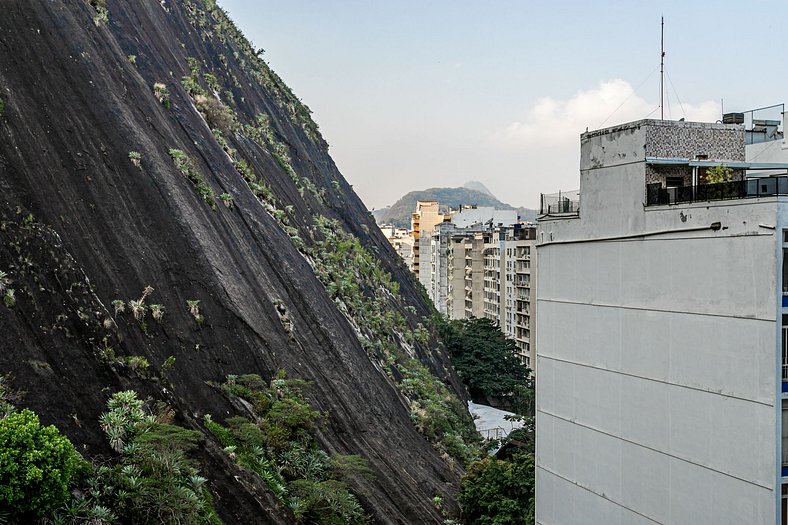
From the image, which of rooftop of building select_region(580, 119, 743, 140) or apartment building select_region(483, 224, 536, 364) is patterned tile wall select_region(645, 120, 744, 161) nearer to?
rooftop of building select_region(580, 119, 743, 140)

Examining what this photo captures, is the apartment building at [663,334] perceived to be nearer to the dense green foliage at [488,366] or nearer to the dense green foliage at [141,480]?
the dense green foliage at [141,480]

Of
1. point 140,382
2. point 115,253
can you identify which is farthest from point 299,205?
point 140,382

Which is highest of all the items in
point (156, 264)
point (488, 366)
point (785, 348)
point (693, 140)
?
point (693, 140)

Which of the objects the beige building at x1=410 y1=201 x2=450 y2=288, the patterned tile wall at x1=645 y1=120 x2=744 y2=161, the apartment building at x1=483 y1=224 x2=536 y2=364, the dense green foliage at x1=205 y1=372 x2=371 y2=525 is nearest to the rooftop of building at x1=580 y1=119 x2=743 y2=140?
the patterned tile wall at x1=645 y1=120 x2=744 y2=161

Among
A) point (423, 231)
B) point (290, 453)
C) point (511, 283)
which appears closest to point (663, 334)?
point (290, 453)

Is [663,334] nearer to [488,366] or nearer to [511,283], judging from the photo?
[488,366]

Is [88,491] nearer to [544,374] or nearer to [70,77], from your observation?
[544,374]
